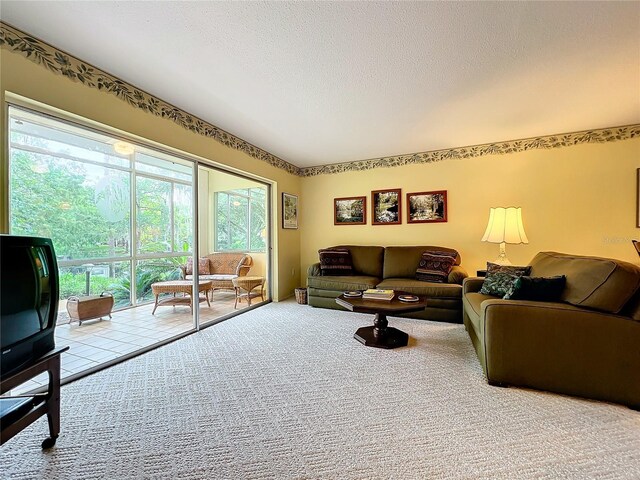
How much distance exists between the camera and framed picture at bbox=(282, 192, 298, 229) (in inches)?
186

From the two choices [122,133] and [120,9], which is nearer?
[120,9]

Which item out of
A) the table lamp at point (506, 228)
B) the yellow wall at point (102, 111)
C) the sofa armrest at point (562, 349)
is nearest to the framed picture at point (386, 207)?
the table lamp at point (506, 228)

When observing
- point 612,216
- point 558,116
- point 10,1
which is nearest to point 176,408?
point 10,1

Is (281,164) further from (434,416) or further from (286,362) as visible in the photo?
(434,416)

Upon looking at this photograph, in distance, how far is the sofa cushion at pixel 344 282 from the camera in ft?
12.5

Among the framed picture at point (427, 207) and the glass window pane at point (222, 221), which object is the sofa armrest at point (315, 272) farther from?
the glass window pane at point (222, 221)

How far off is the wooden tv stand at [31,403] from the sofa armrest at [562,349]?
2.68 m

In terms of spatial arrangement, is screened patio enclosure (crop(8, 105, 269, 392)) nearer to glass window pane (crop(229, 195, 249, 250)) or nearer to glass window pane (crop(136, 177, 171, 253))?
glass window pane (crop(136, 177, 171, 253))

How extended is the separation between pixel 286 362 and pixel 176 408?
883mm

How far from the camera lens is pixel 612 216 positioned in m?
3.41

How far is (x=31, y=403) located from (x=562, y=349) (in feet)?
10.2

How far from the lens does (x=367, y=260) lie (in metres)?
4.43

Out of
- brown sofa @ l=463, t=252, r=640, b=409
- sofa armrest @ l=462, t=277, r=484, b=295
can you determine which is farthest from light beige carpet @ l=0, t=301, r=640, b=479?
sofa armrest @ l=462, t=277, r=484, b=295

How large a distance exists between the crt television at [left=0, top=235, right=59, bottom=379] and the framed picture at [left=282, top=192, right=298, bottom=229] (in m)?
3.46
